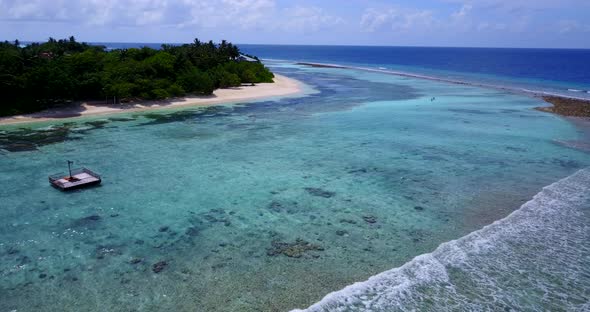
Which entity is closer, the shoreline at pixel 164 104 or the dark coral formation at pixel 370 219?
the dark coral formation at pixel 370 219

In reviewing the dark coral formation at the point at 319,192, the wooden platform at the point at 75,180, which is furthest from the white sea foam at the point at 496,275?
the wooden platform at the point at 75,180

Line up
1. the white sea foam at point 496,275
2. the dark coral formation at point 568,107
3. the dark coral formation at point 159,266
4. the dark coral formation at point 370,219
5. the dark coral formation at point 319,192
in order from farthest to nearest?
1. the dark coral formation at point 568,107
2. the dark coral formation at point 319,192
3. the dark coral formation at point 370,219
4. the dark coral formation at point 159,266
5. the white sea foam at point 496,275

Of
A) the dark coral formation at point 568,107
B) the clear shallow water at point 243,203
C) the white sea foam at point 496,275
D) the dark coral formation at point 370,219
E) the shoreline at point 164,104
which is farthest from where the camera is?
the dark coral formation at point 568,107

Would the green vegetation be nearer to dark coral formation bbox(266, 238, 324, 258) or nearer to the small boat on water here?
the small boat on water

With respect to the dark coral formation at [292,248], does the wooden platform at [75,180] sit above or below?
above

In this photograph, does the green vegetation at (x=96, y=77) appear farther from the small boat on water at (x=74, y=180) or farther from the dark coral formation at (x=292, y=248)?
the dark coral formation at (x=292, y=248)

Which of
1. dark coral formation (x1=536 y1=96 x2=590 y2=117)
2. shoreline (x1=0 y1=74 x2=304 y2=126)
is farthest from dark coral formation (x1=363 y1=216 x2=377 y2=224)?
dark coral formation (x1=536 y1=96 x2=590 y2=117)
